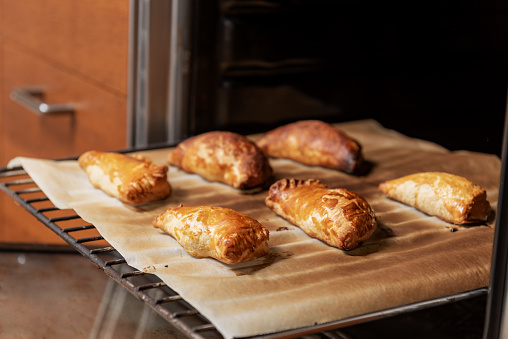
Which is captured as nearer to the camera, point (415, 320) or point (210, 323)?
point (210, 323)

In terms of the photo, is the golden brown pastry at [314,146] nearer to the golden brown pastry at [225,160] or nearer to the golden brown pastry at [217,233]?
the golden brown pastry at [225,160]

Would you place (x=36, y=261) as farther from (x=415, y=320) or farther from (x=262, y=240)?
(x=415, y=320)

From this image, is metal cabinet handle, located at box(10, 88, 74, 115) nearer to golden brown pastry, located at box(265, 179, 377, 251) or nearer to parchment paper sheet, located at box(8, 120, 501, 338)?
parchment paper sheet, located at box(8, 120, 501, 338)

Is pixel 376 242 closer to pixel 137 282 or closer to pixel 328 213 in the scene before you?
pixel 328 213

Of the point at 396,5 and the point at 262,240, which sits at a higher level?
the point at 396,5

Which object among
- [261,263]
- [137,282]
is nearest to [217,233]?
[261,263]

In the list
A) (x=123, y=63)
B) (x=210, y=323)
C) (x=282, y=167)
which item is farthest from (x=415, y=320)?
(x=123, y=63)

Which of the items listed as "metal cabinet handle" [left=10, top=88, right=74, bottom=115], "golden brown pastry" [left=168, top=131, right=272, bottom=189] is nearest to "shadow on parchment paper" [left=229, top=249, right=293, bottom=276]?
"golden brown pastry" [left=168, top=131, right=272, bottom=189]
